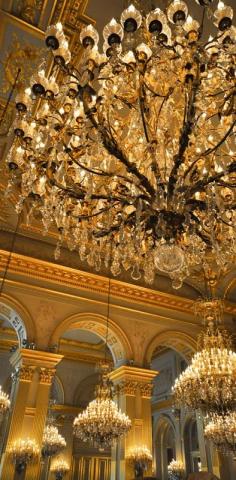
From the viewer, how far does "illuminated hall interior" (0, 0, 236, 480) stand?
3.85 meters

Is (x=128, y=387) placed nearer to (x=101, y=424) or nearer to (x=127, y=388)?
(x=127, y=388)

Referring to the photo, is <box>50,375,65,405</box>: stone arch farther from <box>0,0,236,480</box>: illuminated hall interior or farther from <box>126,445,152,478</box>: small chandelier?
<box>126,445,152,478</box>: small chandelier

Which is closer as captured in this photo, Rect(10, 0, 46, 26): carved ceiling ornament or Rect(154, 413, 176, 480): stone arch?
Rect(10, 0, 46, 26): carved ceiling ornament

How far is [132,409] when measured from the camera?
8.84 m

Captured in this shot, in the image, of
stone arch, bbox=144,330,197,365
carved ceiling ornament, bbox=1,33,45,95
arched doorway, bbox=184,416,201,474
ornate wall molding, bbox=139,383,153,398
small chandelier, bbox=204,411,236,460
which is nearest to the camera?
carved ceiling ornament, bbox=1,33,45,95

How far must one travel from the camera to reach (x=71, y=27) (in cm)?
516

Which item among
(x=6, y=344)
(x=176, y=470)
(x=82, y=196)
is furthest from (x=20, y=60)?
(x=176, y=470)

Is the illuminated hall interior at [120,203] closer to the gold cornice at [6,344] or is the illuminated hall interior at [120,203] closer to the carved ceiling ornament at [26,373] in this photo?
the carved ceiling ornament at [26,373]

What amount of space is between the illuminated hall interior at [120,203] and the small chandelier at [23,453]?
0.04m

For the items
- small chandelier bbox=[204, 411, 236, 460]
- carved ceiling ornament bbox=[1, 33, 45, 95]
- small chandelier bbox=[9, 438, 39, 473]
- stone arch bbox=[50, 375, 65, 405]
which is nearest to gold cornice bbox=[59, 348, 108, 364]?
stone arch bbox=[50, 375, 65, 405]

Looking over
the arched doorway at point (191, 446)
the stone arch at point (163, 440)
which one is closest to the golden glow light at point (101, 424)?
the arched doorway at point (191, 446)

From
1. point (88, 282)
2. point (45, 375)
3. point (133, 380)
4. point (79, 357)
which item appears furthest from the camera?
point (79, 357)

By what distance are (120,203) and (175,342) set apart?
23.1ft

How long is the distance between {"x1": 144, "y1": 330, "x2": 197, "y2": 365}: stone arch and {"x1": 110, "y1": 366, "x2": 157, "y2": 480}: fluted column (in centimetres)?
54
